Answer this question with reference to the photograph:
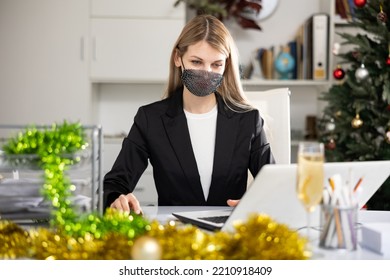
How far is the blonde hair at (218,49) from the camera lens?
6.45ft

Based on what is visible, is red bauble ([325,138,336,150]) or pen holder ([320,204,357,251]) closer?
pen holder ([320,204,357,251])

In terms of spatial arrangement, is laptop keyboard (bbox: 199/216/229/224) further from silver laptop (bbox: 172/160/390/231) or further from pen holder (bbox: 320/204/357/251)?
pen holder (bbox: 320/204/357/251)

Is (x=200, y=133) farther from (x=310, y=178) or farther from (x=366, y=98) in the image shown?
(x=366, y=98)

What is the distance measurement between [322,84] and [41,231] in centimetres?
341

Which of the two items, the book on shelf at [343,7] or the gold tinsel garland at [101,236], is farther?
the book on shelf at [343,7]

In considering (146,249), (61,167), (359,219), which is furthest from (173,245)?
(359,219)

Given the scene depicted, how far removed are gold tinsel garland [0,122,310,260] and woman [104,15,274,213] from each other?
3.14 feet

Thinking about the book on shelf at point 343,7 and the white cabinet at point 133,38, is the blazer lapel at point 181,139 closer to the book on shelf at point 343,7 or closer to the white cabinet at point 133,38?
the white cabinet at point 133,38

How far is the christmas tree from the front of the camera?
135 inches

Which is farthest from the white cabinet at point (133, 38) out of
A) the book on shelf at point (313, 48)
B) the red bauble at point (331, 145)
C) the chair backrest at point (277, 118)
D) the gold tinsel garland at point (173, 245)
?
the gold tinsel garland at point (173, 245)

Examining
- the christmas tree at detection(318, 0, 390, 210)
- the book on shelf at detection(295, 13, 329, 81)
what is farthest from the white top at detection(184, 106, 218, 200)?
the book on shelf at detection(295, 13, 329, 81)

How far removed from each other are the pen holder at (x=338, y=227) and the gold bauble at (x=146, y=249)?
14.0 inches

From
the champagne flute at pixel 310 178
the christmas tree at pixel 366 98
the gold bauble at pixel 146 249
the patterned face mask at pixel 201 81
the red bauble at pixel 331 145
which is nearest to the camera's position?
the gold bauble at pixel 146 249
